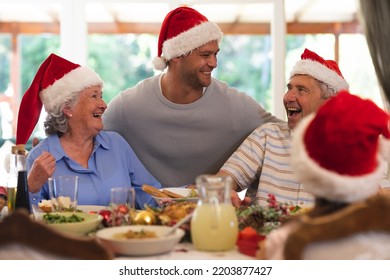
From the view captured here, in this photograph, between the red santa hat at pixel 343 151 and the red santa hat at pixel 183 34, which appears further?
the red santa hat at pixel 183 34

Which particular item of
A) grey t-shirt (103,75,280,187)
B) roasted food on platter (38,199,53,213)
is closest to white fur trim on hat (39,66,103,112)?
grey t-shirt (103,75,280,187)

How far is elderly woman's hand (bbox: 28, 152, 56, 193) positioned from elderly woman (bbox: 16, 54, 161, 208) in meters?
0.29

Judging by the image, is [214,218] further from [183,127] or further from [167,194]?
[183,127]

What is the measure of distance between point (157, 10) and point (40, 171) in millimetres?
3403

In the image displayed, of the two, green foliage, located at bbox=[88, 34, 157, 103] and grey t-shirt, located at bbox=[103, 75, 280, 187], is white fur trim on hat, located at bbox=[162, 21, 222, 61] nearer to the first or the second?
grey t-shirt, located at bbox=[103, 75, 280, 187]

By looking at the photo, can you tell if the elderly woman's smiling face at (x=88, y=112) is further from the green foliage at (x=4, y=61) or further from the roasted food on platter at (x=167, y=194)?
the green foliage at (x=4, y=61)

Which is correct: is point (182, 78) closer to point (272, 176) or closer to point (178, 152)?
point (178, 152)

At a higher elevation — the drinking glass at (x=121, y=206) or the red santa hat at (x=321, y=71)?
the red santa hat at (x=321, y=71)

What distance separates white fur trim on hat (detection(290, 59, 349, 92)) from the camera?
2.61 meters

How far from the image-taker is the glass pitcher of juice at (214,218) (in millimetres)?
1456

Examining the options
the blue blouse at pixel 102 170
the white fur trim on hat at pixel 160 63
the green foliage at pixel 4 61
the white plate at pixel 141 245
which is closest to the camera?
the white plate at pixel 141 245

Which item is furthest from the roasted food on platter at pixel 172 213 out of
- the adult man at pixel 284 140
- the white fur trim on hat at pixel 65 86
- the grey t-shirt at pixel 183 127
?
the grey t-shirt at pixel 183 127

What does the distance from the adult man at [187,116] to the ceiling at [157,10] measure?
7.26ft
